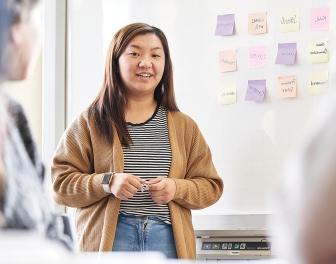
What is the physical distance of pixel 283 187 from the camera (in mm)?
505

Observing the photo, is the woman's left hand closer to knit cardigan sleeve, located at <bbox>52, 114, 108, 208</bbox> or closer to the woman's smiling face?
knit cardigan sleeve, located at <bbox>52, 114, 108, 208</bbox>

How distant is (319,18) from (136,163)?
83cm

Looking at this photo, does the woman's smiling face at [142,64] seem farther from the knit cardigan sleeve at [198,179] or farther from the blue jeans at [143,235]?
the blue jeans at [143,235]

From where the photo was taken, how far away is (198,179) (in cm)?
222

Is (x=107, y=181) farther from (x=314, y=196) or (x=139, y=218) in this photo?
(x=314, y=196)

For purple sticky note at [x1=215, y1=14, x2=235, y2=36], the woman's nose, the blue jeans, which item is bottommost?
the blue jeans

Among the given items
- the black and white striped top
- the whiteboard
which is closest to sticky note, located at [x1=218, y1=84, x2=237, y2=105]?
the whiteboard

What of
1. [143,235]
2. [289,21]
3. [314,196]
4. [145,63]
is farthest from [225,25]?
[314,196]

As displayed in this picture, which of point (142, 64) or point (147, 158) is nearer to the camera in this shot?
point (147, 158)

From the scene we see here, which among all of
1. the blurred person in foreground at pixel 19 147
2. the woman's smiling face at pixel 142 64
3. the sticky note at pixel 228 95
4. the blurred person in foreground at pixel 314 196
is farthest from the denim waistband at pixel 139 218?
the blurred person in foreground at pixel 314 196

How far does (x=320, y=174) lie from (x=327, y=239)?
4cm

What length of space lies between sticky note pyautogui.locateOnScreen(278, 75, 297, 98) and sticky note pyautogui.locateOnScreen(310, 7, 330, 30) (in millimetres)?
187

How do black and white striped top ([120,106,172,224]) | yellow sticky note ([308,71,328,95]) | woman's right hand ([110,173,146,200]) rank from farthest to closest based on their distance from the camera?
yellow sticky note ([308,71,328,95])
black and white striped top ([120,106,172,224])
woman's right hand ([110,173,146,200])

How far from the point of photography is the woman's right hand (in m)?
2.00
